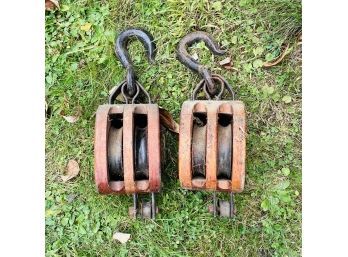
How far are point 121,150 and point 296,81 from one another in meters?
0.98

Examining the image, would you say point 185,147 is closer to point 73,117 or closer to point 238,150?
point 238,150

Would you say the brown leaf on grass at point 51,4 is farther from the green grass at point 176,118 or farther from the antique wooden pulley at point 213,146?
the antique wooden pulley at point 213,146

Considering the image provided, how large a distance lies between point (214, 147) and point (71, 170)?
827 mm

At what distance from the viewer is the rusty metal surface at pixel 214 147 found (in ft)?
7.18

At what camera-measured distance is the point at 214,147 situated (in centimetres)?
218

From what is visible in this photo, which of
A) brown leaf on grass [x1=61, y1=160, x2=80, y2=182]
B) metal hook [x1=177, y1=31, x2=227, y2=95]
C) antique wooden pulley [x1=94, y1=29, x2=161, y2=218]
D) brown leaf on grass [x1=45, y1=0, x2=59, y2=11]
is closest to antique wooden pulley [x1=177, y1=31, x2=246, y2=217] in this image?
antique wooden pulley [x1=94, y1=29, x2=161, y2=218]

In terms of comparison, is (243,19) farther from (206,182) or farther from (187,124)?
(206,182)

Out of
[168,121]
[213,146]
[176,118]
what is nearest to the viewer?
[213,146]

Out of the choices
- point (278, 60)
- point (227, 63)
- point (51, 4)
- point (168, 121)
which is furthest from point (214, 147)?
point (51, 4)

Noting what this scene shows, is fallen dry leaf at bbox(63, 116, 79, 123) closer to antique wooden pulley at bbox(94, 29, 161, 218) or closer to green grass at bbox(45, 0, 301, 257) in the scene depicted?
green grass at bbox(45, 0, 301, 257)

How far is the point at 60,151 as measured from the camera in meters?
2.58

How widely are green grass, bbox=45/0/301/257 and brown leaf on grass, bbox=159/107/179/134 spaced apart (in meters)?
0.10

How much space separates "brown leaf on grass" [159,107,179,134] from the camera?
239 cm

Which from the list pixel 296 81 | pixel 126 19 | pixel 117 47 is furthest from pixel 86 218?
pixel 296 81
